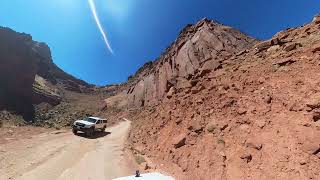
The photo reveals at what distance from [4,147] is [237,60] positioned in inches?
721

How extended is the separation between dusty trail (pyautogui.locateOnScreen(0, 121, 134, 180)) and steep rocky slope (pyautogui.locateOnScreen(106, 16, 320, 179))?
2150 mm

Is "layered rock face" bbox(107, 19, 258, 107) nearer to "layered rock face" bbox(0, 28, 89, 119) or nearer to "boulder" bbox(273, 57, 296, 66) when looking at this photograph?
"boulder" bbox(273, 57, 296, 66)

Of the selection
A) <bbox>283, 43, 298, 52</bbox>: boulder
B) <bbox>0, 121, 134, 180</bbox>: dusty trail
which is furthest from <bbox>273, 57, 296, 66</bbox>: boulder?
<bbox>0, 121, 134, 180</bbox>: dusty trail

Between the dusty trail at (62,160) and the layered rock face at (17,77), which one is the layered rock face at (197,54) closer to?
the dusty trail at (62,160)

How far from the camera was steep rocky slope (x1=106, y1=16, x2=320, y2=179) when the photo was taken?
455 inches

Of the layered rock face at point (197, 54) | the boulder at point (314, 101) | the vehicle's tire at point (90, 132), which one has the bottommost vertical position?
the vehicle's tire at point (90, 132)

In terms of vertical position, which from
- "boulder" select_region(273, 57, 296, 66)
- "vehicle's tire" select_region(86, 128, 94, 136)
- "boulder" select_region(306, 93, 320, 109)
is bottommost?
"vehicle's tire" select_region(86, 128, 94, 136)

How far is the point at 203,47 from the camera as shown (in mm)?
40562

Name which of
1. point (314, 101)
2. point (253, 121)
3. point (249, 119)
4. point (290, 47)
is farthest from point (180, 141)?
point (290, 47)

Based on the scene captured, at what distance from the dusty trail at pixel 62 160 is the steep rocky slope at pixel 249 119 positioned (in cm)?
215

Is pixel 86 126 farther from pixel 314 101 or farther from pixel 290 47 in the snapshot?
pixel 314 101

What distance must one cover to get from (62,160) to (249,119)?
11.2 m

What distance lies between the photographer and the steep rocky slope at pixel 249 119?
11.6 metres

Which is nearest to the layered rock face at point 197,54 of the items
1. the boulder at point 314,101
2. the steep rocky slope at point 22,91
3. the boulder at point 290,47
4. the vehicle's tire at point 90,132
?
the boulder at point 290,47
